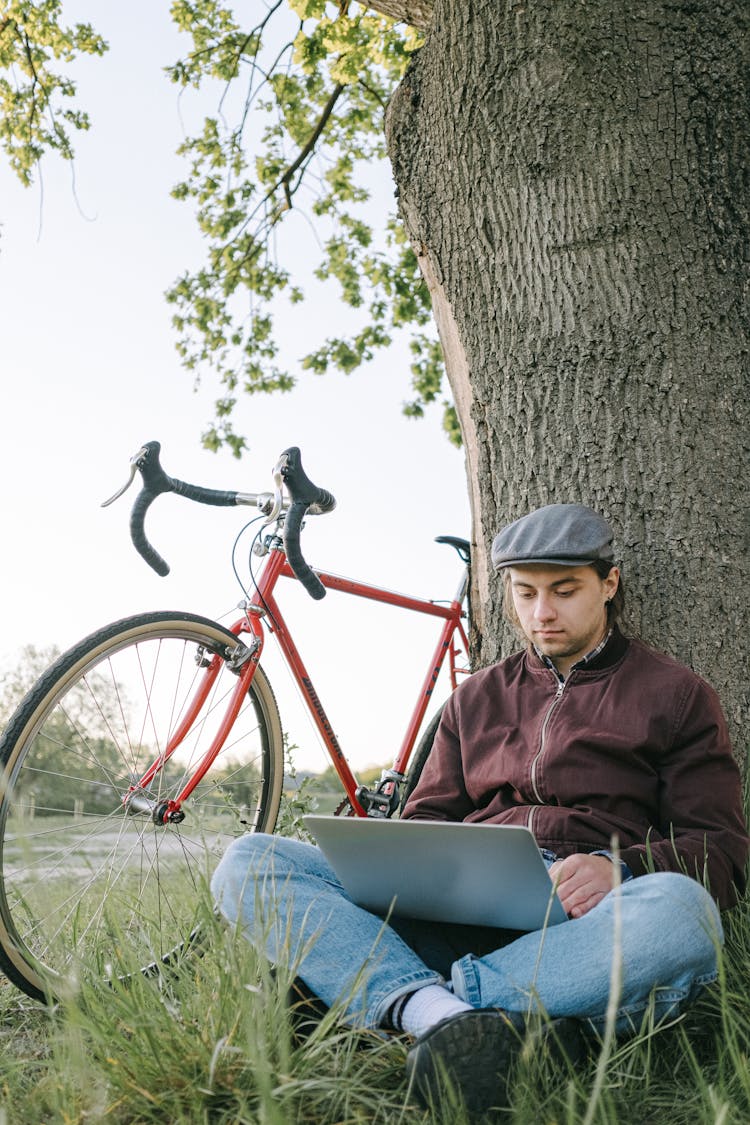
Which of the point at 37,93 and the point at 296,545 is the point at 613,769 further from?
the point at 37,93

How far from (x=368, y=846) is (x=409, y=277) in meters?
6.97

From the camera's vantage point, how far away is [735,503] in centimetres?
305

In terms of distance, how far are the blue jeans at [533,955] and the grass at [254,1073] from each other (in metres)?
0.08

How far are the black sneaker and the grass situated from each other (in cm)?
3

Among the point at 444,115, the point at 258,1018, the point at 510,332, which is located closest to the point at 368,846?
the point at 258,1018

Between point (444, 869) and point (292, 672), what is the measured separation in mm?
1589

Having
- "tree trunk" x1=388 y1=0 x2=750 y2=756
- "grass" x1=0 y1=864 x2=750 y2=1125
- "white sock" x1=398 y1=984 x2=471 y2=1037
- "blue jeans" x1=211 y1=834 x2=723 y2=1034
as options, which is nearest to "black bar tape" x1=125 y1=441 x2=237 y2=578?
"tree trunk" x1=388 y1=0 x2=750 y2=756

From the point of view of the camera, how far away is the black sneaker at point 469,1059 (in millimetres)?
1649

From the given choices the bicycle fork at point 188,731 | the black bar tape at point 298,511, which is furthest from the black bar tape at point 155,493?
the bicycle fork at point 188,731

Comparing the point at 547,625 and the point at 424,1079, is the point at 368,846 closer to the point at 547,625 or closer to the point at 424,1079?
the point at 424,1079

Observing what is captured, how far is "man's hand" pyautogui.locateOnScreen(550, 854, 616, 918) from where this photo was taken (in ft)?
6.69

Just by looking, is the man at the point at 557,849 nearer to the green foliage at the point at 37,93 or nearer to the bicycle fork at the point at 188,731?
the bicycle fork at the point at 188,731

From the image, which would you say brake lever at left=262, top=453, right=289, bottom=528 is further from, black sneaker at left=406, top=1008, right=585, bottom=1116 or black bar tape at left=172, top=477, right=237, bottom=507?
black sneaker at left=406, top=1008, right=585, bottom=1116

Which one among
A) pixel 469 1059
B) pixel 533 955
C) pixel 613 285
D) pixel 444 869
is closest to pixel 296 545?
pixel 613 285
